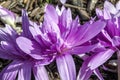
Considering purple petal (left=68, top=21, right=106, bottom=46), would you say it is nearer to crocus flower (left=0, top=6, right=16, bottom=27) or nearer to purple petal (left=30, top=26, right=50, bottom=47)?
purple petal (left=30, top=26, right=50, bottom=47)

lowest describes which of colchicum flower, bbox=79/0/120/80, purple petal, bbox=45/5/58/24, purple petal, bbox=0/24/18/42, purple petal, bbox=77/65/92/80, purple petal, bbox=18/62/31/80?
purple petal, bbox=77/65/92/80

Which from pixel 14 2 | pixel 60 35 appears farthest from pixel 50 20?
pixel 14 2

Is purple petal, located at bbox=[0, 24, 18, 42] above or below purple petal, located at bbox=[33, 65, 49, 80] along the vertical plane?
above

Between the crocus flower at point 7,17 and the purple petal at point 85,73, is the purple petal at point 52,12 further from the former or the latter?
the crocus flower at point 7,17

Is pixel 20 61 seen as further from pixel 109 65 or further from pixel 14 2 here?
pixel 14 2

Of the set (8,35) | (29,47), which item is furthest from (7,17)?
(29,47)

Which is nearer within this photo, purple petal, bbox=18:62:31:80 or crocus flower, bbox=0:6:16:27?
purple petal, bbox=18:62:31:80

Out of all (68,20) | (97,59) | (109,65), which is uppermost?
Answer: (68,20)

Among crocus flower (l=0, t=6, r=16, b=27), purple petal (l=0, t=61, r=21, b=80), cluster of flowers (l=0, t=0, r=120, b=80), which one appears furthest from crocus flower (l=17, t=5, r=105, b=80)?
crocus flower (l=0, t=6, r=16, b=27)

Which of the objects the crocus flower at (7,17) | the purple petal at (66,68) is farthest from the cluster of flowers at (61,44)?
the crocus flower at (7,17)
